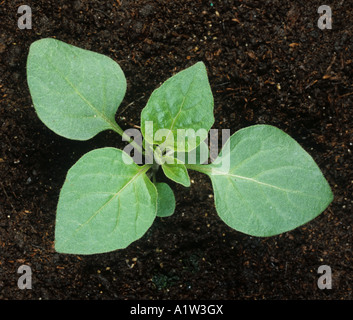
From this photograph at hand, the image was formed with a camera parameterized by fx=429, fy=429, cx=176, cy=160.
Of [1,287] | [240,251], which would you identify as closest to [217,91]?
[240,251]

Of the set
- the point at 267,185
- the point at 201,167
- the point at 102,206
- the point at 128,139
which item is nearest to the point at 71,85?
the point at 128,139

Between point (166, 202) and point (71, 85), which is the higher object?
point (71, 85)

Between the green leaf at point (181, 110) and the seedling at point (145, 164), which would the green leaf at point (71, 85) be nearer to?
the seedling at point (145, 164)

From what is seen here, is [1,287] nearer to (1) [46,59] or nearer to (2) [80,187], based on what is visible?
(2) [80,187]

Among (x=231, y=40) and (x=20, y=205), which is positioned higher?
(x=231, y=40)

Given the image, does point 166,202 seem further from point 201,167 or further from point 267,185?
point 267,185

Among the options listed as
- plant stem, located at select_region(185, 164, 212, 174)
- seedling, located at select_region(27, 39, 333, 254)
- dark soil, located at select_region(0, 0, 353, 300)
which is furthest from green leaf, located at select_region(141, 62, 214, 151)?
dark soil, located at select_region(0, 0, 353, 300)

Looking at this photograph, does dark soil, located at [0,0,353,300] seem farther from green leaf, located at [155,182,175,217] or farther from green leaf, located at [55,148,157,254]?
green leaf, located at [55,148,157,254]
